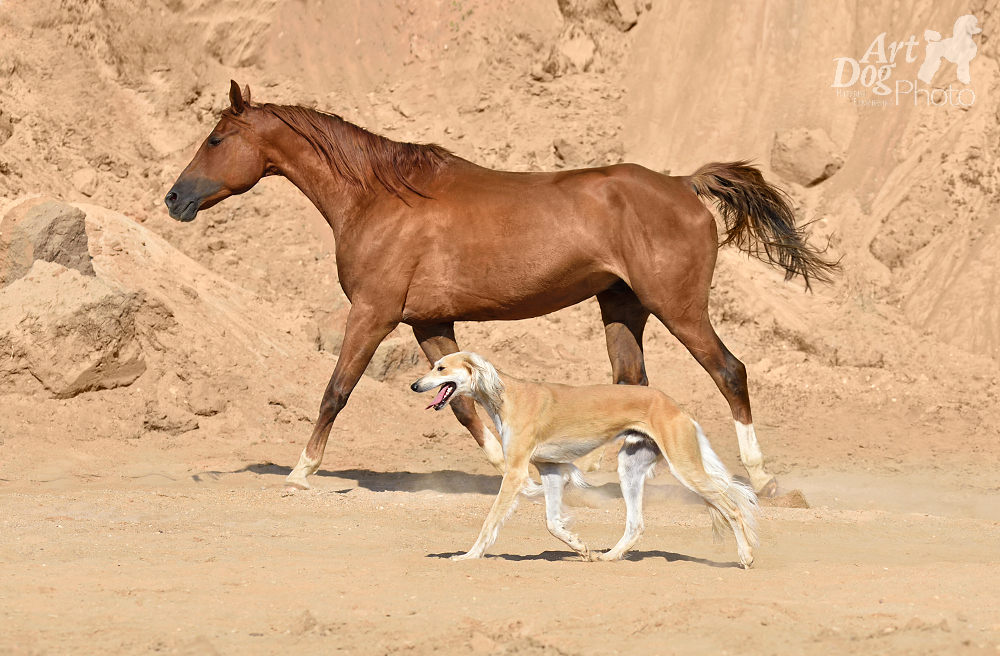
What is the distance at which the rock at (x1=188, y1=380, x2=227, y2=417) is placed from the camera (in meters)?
12.2

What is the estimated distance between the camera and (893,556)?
7500 millimetres

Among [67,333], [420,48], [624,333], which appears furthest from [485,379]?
[420,48]

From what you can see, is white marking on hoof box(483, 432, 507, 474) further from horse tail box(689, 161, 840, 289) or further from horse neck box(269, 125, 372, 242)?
horse tail box(689, 161, 840, 289)

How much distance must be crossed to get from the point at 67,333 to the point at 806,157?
36.3 ft

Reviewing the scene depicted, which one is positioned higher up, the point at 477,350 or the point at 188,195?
the point at 188,195

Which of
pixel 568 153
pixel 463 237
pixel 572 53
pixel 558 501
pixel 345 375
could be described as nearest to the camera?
pixel 558 501

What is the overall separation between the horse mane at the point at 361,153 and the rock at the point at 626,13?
10.3m

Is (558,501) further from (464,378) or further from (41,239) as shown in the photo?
(41,239)

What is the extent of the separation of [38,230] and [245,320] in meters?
2.70

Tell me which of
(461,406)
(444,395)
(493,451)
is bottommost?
(493,451)

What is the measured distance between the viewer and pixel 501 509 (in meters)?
6.84

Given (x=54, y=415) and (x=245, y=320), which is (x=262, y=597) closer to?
(x=54, y=415)

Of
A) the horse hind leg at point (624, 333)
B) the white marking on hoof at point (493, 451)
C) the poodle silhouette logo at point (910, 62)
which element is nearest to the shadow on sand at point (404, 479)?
the white marking on hoof at point (493, 451)

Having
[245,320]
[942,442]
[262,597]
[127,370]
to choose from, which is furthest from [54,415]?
[942,442]
